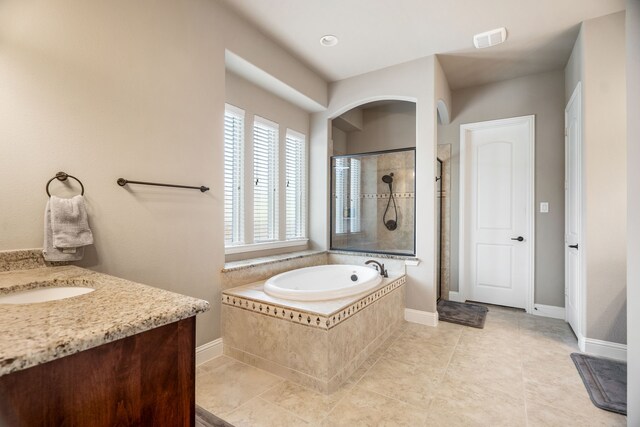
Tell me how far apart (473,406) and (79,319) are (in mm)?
1990

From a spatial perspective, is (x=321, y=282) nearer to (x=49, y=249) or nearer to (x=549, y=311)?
(x=49, y=249)

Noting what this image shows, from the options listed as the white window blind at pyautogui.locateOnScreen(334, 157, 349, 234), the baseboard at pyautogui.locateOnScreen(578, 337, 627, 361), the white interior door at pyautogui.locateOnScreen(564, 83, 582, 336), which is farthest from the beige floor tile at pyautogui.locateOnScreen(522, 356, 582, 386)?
the white window blind at pyautogui.locateOnScreen(334, 157, 349, 234)

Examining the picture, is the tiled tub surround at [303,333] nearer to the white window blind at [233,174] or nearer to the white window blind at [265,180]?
the white window blind at [233,174]

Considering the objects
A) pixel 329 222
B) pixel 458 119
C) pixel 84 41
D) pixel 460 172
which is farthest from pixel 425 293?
pixel 84 41

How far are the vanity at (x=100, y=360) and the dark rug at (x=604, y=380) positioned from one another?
2284 mm

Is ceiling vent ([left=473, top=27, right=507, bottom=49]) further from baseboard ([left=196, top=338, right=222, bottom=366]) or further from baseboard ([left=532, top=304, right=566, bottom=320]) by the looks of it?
baseboard ([left=196, top=338, right=222, bottom=366])

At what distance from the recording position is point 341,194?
3.86 m

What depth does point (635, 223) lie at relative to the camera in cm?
138

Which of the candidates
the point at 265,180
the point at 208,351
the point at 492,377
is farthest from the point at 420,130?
the point at 208,351

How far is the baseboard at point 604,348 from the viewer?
92.3 inches

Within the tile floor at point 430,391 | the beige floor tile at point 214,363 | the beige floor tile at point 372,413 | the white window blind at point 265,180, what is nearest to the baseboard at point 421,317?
the tile floor at point 430,391

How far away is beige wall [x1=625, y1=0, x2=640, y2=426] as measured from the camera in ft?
4.50

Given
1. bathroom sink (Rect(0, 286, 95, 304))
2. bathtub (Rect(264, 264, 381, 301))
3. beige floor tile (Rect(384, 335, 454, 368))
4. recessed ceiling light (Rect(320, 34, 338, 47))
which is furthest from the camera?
recessed ceiling light (Rect(320, 34, 338, 47))

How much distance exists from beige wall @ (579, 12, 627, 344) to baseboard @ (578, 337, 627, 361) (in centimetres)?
4
